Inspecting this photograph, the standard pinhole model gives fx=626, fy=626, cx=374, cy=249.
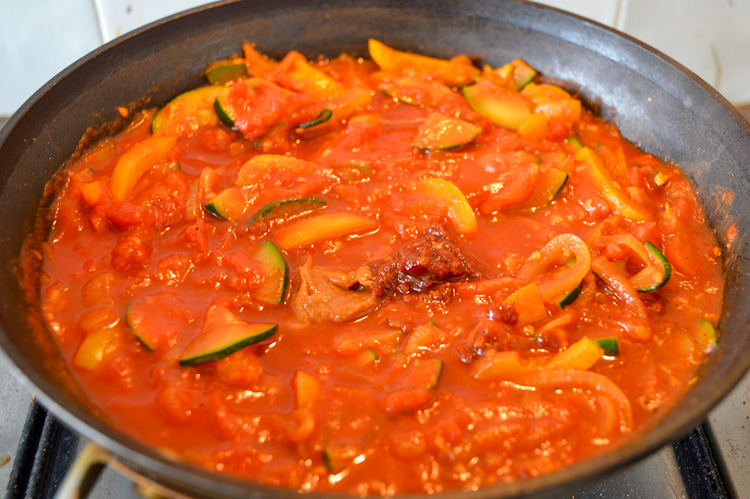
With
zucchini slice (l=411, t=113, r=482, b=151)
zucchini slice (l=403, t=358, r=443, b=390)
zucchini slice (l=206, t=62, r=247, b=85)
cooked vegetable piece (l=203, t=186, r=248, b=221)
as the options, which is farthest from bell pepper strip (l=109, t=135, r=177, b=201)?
zucchini slice (l=403, t=358, r=443, b=390)

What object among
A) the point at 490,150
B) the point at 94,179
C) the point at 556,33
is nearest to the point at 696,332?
the point at 490,150

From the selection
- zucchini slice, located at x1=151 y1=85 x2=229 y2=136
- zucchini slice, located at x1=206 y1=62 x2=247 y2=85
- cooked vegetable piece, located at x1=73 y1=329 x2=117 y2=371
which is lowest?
cooked vegetable piece, located at x1=73 y1=329 x2=117 y2=371

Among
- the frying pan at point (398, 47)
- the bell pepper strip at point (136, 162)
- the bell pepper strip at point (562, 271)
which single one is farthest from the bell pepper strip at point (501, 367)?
the bell pepper strip at point (136, 162)

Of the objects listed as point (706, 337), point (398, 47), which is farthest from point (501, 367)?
point (398, 47)

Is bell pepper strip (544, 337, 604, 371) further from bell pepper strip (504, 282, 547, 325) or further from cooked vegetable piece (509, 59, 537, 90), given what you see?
cooked vegetable piece (509, 59, 537, 90)

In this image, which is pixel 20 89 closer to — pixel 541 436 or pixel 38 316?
pixel 38 316

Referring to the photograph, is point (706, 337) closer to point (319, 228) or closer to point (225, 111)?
point (319, 228)

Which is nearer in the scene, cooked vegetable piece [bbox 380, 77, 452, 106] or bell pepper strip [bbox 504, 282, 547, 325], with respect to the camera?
bell pepper strip [bbox 504, 282, 547, 325]
